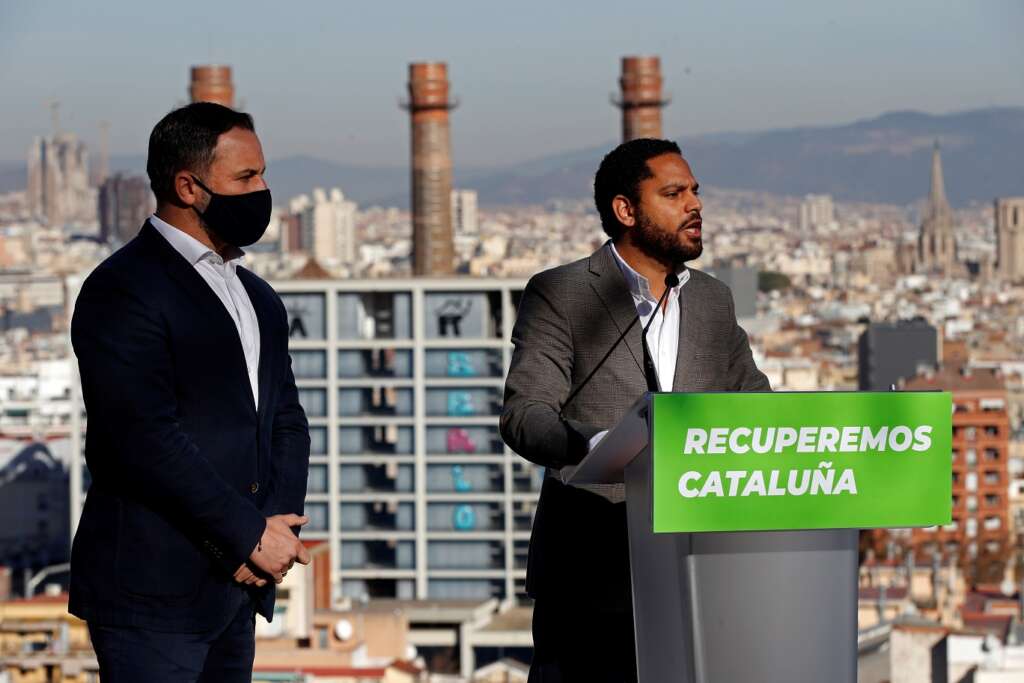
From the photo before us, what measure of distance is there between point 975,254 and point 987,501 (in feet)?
192

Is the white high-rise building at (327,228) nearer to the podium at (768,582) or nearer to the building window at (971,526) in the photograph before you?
the building window at (971,526)

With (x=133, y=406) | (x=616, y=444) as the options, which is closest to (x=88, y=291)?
(x=133, y=406)

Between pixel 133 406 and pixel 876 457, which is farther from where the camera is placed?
pixel 133 406

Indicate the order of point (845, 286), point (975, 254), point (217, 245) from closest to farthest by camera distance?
point (217, 245)
point (845, 286)
point (975, 254)

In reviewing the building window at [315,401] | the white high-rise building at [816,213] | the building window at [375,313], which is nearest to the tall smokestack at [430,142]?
the building window at [375,313]

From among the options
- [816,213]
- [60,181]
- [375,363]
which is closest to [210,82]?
[375,363]

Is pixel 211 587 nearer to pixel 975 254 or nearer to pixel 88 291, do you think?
pixel 88 291

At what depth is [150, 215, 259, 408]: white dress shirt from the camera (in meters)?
2.32

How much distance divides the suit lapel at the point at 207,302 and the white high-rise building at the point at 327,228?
8877 cm

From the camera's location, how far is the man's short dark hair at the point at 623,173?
7.97 feet

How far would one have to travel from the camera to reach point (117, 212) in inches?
3150

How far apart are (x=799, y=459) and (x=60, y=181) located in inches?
3778

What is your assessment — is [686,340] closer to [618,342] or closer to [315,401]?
[618,342]

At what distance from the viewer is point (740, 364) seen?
250 cm
